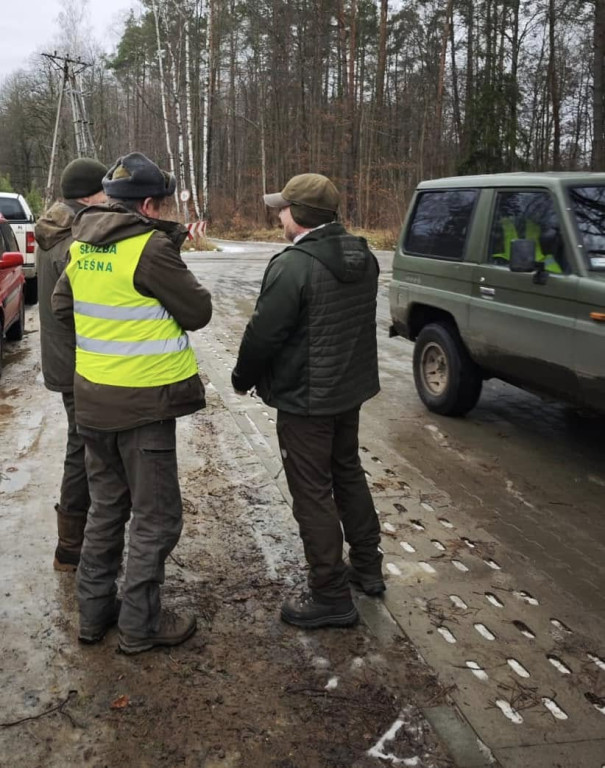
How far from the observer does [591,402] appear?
208 inches

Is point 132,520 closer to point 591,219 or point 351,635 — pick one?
point 351,635

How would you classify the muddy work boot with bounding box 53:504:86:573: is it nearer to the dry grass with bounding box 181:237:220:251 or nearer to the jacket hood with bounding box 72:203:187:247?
the jacket hood with bounding box 72:203:187:247

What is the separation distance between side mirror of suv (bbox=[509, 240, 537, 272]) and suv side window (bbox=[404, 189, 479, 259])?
1.02 metres

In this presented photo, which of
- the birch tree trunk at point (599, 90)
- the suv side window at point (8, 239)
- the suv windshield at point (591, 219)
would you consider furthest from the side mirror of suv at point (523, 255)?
the birch tree trunk at point (599, 90)

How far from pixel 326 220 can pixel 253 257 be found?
23.0 meters

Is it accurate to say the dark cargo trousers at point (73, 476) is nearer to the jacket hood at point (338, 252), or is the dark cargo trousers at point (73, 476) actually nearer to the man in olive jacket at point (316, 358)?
the man in olive jacket at point (316, 358)

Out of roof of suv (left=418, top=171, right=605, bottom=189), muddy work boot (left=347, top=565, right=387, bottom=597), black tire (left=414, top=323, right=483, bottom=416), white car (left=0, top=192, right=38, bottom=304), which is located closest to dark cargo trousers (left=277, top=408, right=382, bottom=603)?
muddy work boot (left=347, top=565, right=387, bottom=597)

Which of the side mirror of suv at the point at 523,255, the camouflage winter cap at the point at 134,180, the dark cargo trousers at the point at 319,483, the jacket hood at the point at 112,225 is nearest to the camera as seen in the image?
the jacket hood at the point at 112,225

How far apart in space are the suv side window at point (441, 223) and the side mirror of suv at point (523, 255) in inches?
40.2

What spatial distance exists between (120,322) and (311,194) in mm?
999

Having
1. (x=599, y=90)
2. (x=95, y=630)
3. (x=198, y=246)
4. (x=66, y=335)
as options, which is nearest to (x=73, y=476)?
(x=66, y=335)

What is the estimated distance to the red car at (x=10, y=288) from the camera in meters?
8.59

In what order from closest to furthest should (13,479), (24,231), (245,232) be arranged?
(13,479) < (24,231) < (245,232)

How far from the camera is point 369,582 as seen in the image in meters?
3.86
